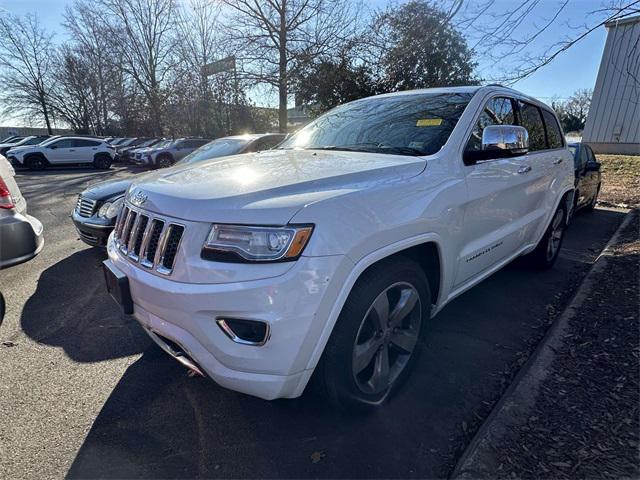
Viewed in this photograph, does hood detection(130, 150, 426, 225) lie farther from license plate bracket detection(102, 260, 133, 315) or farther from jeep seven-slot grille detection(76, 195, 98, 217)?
jeep seven-slot grille detection(76, 195, 98, 217)

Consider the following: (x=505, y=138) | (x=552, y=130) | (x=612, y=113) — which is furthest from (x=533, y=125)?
(x=612, y=113)

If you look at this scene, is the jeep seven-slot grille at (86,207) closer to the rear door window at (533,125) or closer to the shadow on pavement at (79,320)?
the shadow on pavement at (79,320)

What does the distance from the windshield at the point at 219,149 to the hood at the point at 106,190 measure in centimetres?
125

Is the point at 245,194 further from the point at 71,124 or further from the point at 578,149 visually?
the point at 71,124

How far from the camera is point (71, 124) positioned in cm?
4478

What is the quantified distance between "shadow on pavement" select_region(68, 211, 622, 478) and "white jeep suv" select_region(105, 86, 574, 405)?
0.24 metres

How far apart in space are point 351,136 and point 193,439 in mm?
2313

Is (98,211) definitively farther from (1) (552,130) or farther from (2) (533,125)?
(1) (552,130)

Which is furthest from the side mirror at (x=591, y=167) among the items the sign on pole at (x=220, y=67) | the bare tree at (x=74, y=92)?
the bare tree at (x=74, y=92)

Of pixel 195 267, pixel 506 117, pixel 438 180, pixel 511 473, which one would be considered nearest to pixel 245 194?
pixel 195 267

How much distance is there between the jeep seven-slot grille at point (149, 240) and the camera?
5.99 feet

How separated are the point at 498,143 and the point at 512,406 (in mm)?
1626

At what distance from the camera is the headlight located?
5.34 ft

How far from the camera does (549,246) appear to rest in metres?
4.48
